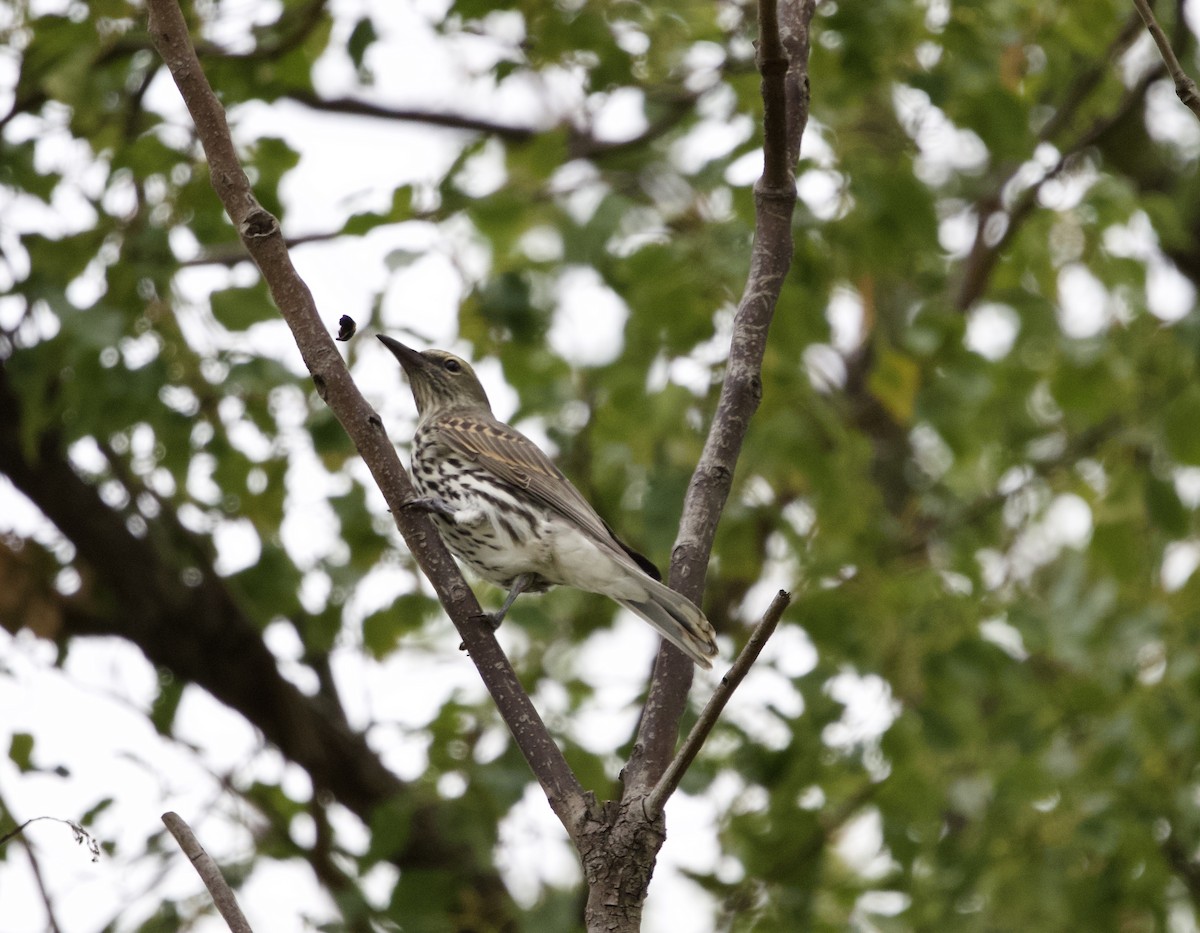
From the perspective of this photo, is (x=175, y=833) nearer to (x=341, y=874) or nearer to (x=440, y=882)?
(x=440, y=882)

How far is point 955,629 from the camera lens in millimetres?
6184

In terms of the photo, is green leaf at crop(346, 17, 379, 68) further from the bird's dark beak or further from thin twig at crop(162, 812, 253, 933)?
thin twig at crop(162, 812, 253, 933)

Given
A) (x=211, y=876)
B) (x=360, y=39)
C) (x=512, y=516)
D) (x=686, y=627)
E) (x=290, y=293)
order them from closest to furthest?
(x=211, y=876) → (x=290, y=293) → (x=686, y=627) → (x=512, y=516) → (x=360, y=39)

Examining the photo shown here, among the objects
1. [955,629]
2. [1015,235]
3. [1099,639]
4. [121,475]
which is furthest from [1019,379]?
[121,475]

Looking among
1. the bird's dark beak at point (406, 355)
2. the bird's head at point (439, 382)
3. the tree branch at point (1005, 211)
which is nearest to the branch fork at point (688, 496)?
the bird's dark beak at point (406, 355)

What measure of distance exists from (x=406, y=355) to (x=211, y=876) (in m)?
3.57

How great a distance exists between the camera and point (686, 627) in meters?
3.90

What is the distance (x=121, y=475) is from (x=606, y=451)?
2.33 metres

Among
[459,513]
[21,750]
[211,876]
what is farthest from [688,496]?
[21,750]

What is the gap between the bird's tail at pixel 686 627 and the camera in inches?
149

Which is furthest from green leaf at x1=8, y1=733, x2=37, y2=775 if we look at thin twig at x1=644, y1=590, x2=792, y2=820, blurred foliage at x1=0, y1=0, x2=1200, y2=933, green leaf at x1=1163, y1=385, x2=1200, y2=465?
green leaf at x1=1163, y1=385, x2=1200, y2=465

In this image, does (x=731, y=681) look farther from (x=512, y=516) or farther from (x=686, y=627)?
(x=512, y=516)

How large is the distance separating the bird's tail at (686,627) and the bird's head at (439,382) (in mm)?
2597

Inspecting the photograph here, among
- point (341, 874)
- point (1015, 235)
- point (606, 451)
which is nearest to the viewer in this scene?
point (341, 874)
